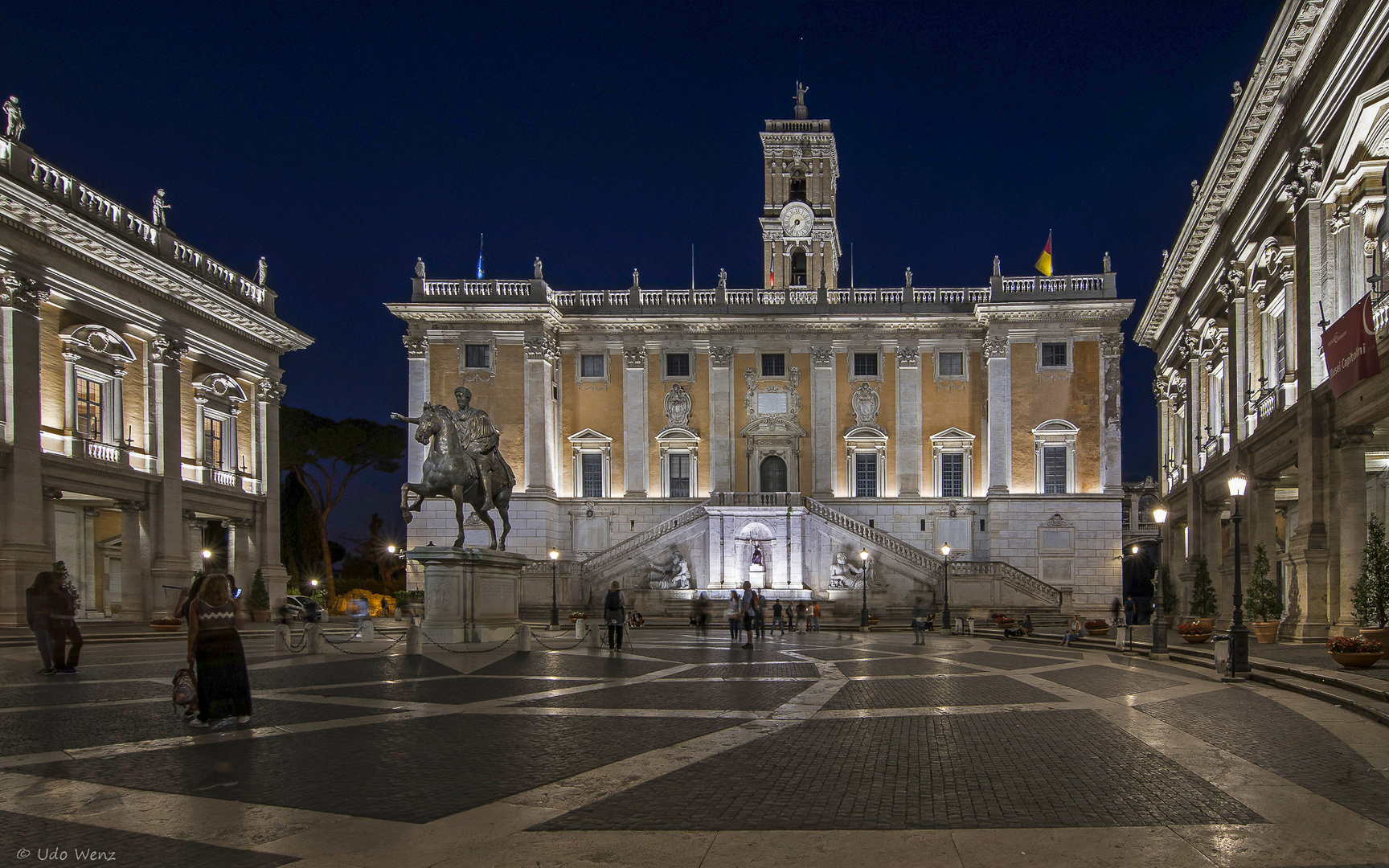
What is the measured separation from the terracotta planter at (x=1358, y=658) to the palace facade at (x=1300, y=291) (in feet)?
16.8

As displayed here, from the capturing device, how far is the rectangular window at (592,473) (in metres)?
53.1

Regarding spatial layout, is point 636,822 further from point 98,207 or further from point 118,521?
point 118,521

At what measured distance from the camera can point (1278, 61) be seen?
22672 millimetres

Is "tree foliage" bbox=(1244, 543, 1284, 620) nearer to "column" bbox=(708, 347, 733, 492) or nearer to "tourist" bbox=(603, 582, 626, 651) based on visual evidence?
"tourist" bbox=(603, 582, 626, 651)

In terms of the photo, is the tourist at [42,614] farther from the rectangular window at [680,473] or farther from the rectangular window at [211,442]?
the rectangular window at [680,473]

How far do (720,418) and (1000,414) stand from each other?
14.4 metres

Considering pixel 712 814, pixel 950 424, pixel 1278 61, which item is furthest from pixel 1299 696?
pixel 950 424

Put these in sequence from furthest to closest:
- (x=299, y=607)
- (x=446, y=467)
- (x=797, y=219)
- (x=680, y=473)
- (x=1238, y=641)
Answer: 1. (x=797, y=219)
2. (x=680, y=473)
3. (x=299, y=607)
4. (x=446, y=467)
5. (x=1238, y=641)

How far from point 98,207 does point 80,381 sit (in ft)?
19.1

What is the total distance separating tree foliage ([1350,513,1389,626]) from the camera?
1792 cm

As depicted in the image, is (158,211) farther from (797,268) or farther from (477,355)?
(797,268)

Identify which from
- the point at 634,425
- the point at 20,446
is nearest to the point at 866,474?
the point at 634,425

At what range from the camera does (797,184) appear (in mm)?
71750

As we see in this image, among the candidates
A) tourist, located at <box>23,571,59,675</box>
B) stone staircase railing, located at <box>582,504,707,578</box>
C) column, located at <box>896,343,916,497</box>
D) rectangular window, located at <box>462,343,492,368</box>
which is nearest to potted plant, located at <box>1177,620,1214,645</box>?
tourist, located at <box>23,571,59,675</box>
